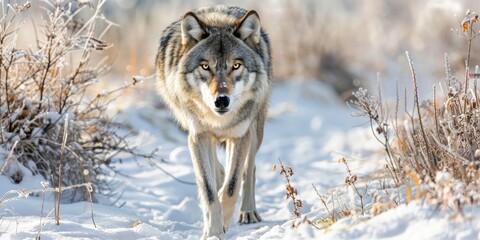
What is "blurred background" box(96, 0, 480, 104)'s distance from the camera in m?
14.4

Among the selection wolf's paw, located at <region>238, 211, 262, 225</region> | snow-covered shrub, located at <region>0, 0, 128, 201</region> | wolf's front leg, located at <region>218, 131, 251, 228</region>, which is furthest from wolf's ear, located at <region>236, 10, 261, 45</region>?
wolf's paw, located at <region>238, 211, 262, 225</region>

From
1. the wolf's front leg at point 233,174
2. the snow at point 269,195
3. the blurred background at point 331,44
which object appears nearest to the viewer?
the snow at point 269,195

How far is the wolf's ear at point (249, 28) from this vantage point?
5539 mm

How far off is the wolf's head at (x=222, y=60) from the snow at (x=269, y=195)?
85 cm

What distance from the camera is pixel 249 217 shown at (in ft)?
20.0

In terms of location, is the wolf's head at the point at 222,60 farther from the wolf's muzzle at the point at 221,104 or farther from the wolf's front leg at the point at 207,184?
the wolf's front leg at the point at 207,184

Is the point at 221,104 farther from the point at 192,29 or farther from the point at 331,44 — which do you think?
the point at 331,44

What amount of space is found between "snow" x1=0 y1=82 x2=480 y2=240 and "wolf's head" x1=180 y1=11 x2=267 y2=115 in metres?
0.85

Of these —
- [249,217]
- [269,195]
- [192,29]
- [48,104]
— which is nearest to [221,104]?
[192,29]

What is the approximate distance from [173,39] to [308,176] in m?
2.61

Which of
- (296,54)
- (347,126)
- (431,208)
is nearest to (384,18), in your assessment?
(296,54)

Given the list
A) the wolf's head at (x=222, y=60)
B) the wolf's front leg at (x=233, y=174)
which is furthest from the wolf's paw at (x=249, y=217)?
the wolf's head at (x=222, y=60)

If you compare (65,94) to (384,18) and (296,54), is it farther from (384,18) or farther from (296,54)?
(384,18)

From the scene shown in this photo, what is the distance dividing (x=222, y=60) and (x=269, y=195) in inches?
92.2
